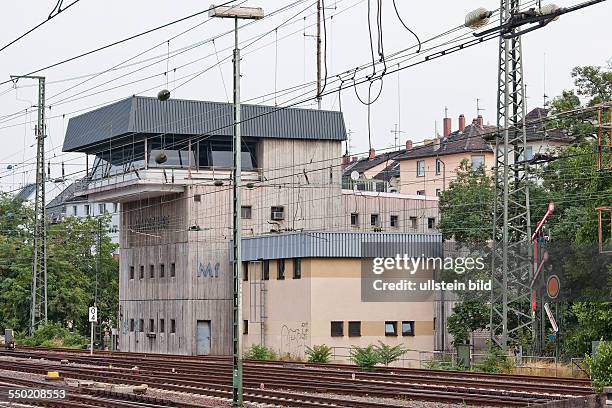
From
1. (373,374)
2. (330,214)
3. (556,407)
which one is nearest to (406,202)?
(330,214)

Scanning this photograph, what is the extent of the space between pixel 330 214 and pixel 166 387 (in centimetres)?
3264

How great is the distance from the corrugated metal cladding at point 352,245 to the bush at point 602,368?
29.2 m

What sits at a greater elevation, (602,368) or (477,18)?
(477,18)

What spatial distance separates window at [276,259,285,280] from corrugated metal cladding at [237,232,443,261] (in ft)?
1.09

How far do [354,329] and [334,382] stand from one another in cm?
2028

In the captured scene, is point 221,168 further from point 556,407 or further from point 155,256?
point 556,407

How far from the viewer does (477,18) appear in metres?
18.4

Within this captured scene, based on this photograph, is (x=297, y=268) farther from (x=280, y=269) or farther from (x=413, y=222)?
(x=413, y=222)

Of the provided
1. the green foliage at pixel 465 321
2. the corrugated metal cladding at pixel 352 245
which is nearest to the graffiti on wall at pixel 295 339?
the corrugated metal cladding at pixel 352 245

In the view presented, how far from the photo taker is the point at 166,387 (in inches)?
1302

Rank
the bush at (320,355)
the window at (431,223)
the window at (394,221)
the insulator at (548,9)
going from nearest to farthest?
the insulator at (548,9), the bush at (320,355), the window at (394,221), the window at (431,223)

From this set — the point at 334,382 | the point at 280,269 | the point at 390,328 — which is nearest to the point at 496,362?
the point at 334,382

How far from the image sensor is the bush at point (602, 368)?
24.2 meters

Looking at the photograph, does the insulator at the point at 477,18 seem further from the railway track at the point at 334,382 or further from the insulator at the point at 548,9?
the railway track at the point at 334,382
